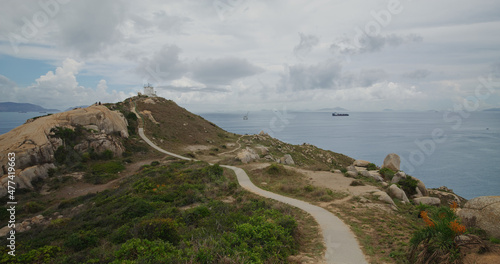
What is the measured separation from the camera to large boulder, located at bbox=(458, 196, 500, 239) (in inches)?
370

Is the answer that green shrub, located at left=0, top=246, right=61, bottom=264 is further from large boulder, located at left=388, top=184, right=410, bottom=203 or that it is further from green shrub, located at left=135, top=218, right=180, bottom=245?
large boulder, located at left=388, top=184, right=410, bottom=203

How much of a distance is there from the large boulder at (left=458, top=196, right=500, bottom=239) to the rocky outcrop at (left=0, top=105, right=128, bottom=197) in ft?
124

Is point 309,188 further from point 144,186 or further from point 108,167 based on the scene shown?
point 108,167

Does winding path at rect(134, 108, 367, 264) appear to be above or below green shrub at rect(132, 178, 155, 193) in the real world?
above

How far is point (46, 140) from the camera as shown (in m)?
33.1

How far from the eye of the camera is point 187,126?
62.5 m

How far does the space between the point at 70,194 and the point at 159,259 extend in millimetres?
26522

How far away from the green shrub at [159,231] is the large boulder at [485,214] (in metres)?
12.1

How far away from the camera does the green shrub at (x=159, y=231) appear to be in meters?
10.3

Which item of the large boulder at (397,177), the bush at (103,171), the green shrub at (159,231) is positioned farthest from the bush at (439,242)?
the bush at (103,171)

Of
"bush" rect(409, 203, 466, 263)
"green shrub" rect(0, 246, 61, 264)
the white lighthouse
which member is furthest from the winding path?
the white lighthouse

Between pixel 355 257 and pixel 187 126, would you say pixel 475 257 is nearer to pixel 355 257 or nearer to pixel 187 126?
pixel 355 257

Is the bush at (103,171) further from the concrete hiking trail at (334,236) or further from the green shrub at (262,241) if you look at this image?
the green shrub at (262,241)

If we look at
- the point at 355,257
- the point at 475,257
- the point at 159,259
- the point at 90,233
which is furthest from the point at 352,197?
the point at 90,233
